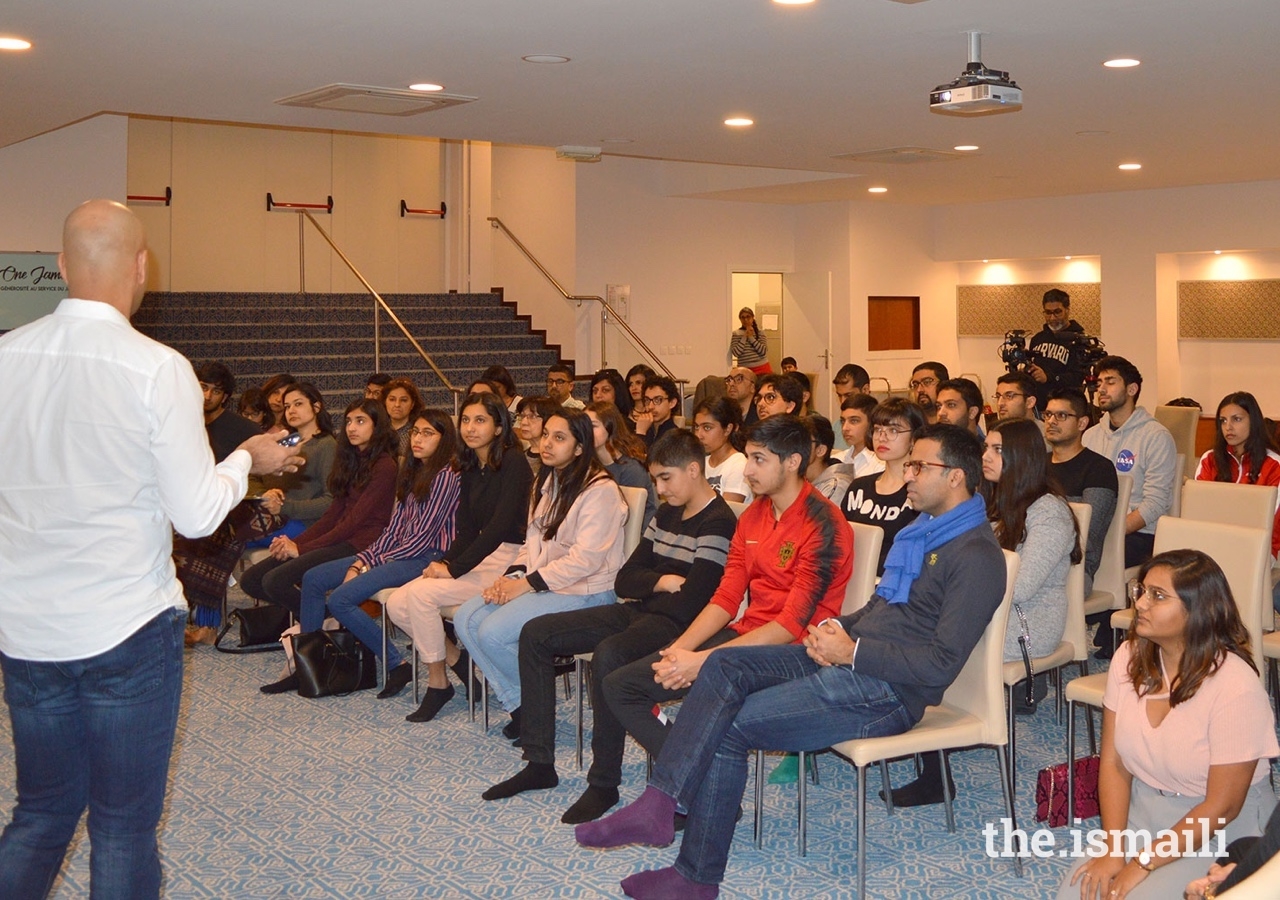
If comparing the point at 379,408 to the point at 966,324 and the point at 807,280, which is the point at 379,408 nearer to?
the point at 807,280

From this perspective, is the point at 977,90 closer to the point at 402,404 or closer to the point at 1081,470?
the point at 1081,470

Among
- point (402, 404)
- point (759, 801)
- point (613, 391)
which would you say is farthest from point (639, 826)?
point (613, 391)

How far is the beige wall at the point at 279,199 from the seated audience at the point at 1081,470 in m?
11.2

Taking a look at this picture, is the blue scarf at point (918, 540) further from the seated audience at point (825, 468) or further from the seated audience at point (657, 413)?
the seated audience at point (657, 413)

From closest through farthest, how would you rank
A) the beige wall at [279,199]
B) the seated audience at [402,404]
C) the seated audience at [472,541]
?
the seated audience at [472,541], the seated audience at [402,404], the beige wall at [279,199]

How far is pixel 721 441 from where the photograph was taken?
18.6ft

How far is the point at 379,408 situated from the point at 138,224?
11.8ft

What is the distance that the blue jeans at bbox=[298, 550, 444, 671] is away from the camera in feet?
18.2

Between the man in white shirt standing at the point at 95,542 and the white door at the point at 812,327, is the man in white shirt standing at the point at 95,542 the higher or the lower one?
the lower one

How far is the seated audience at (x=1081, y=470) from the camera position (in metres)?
4.99

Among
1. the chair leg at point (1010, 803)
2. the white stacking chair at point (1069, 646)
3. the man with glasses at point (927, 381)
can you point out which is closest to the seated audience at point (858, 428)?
the man with glasses at point (927, 381)

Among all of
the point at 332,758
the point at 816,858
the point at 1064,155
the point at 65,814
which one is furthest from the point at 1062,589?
the point at 1064,155

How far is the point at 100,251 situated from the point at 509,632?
2.61m

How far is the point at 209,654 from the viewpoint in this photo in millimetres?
6336
